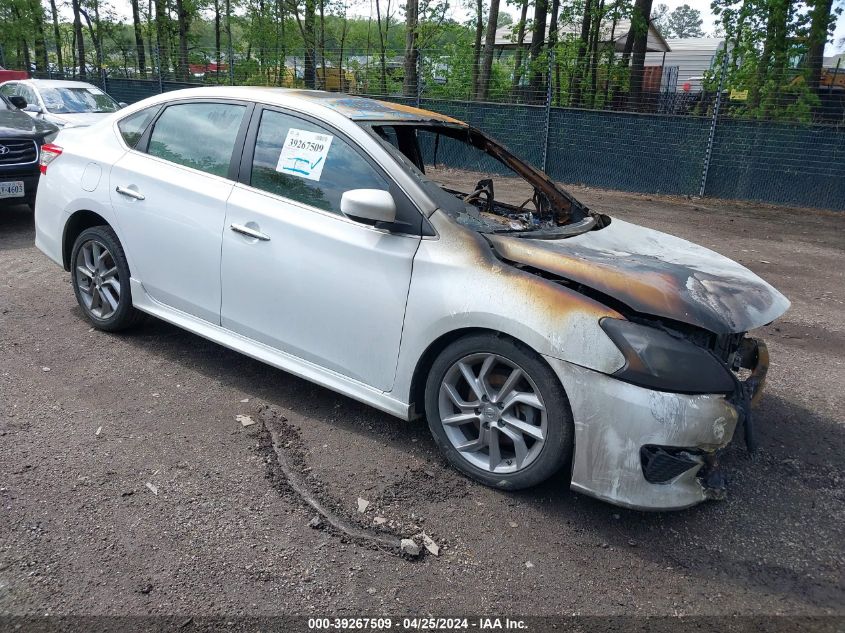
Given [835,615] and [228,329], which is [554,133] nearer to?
[228,329]

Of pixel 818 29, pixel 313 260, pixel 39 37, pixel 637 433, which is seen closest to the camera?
pixel 637 433

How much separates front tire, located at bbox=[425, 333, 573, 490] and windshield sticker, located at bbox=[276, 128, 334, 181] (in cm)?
128

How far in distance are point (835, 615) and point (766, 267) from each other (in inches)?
240

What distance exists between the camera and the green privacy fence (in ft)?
38.7

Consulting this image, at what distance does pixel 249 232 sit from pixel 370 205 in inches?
34.0

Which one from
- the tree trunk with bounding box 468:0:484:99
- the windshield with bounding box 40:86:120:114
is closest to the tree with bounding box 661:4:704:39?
the tree trunk with bounding box 468:0:484:99

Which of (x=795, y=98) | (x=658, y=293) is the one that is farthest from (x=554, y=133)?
(x=658, y=293)

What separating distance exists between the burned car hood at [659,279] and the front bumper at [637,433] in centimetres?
35

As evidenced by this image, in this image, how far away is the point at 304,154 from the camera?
153 inches

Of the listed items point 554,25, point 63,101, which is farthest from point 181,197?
point 554,25

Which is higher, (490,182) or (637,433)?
(490,182)

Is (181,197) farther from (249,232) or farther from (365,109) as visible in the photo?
(365,109)

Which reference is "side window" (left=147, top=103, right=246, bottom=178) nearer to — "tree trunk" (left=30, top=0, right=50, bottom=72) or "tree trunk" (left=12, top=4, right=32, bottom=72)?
"tree trunk" (left=30, top=0, right=50, bottom=72)

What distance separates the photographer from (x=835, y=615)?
267 centimetres
